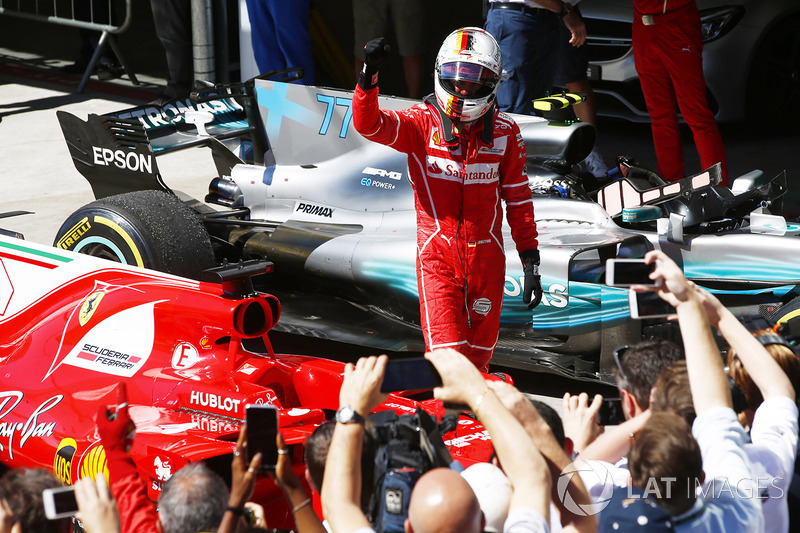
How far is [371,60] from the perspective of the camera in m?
3.93

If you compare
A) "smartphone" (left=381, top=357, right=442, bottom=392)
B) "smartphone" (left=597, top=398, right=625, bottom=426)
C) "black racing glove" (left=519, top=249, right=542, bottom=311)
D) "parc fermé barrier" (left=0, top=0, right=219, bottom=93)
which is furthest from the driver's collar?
"parc fermé barrier" (left=0, top=0, right=219, bottom=93)

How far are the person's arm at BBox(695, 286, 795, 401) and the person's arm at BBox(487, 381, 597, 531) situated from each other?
0.55 m

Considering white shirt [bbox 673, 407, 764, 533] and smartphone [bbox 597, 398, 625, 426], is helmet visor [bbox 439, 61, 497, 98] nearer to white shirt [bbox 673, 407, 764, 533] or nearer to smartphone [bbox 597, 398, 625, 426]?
smartphone [bbox 597, 398, 625, 426]

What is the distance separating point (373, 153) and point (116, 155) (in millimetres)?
1522

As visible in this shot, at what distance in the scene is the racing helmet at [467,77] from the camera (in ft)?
13.4

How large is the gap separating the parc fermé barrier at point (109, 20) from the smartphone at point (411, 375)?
277 inches

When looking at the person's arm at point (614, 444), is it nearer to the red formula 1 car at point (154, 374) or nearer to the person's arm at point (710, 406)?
the person's arm at point (710, 406)

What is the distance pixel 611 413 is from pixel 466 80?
1655 mm

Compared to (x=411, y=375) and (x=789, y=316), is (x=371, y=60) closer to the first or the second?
(x=411, y=375)

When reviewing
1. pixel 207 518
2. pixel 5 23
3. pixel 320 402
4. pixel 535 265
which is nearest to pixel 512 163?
pixel 535 265

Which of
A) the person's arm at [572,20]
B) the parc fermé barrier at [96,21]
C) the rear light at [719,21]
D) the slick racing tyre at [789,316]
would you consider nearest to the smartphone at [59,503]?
the slick racing tyre at [789,316]

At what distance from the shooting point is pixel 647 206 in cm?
481

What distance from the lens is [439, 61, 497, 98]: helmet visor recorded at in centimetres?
409

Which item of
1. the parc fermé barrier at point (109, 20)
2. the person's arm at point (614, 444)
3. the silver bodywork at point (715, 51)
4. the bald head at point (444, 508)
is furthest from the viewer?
the parc fermé barrier at point (109, 20)
